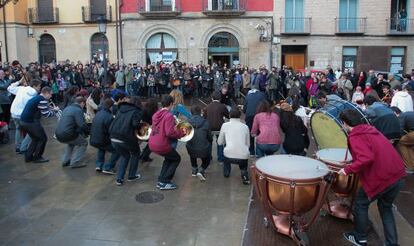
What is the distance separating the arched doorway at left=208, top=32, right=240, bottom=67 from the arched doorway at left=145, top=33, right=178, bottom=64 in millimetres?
2175

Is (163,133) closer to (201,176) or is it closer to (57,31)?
(201,176)

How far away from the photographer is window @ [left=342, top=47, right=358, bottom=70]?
26.8 metres

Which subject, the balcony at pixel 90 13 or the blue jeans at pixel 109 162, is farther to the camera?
the balcony at pixel 90 13

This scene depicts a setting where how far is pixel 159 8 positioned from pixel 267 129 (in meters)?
20.8

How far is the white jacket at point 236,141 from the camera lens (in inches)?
302

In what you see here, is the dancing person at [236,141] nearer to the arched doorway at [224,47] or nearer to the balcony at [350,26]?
the arched doorway at [224,47]

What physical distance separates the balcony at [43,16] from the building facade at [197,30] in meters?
4.48

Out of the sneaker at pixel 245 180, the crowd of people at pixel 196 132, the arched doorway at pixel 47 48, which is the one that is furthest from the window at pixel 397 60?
the sneaker at pixel 245 180

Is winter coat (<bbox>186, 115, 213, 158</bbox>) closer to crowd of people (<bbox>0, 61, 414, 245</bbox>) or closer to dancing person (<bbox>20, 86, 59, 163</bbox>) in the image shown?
crowd of people (<bbox>0, 61, 414, 245</bbox>)

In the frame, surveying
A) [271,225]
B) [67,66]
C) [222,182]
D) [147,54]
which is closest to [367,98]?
[222,182]

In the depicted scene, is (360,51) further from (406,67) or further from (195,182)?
(195,182)

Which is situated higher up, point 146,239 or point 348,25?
point 348,25

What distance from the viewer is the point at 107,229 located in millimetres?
6133

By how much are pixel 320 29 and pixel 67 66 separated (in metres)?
14.5
